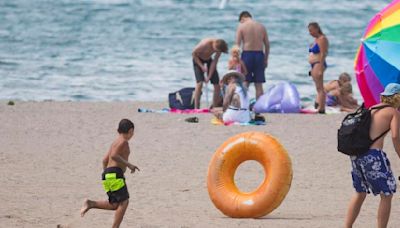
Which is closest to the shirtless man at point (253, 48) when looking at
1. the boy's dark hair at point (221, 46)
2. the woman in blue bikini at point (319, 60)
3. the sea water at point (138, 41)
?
the boy's dark hair at point (221, 46)

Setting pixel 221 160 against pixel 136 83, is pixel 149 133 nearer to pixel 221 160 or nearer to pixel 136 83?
pixel 221 160

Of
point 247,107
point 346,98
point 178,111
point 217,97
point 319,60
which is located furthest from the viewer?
point 346,98

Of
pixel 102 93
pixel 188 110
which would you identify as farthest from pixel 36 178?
pixel 102 93

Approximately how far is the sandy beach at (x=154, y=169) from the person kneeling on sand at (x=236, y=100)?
0.76ft

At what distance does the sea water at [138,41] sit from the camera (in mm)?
23359

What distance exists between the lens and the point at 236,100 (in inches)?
613

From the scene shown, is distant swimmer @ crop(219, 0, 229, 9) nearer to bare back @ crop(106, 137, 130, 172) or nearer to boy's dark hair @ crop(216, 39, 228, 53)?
boy's dark hair @ crop(216, 39, 228, 53)

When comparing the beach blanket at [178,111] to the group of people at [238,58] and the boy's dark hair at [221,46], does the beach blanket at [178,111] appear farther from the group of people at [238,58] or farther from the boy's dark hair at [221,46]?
the boy's dark hair at [221,46]

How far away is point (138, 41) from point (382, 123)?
2546cm

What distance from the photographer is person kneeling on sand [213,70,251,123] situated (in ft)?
51.1

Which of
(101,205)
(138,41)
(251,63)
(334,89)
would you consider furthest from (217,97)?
(138,41)

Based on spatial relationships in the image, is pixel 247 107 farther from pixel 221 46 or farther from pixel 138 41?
pixel 138 41

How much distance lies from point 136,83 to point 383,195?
1510 centimetres

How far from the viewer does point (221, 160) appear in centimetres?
1029
